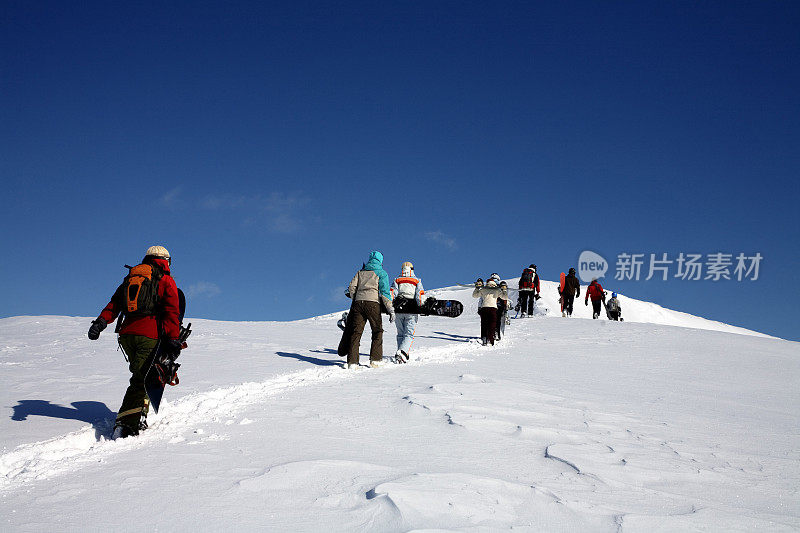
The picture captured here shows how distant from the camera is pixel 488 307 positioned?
14438 millimetres

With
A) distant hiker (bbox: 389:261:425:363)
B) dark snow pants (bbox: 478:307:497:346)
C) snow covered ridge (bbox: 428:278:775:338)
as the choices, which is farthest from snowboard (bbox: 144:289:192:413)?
snow covered ridge (bbox: 428:278:775:338)

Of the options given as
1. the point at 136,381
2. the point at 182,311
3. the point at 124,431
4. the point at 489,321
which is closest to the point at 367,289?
the point at 182,311

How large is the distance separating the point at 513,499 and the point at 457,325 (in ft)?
55.3

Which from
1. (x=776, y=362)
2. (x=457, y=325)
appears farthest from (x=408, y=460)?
(x=457, y=325)

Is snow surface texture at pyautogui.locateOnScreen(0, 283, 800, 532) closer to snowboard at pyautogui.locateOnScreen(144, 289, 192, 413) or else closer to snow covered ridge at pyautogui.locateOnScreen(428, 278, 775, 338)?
snowboard at pyautogui.locateOnScreen(144, 289, 192, 413)

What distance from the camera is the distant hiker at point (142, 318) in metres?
5.61

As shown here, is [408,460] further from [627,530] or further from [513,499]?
[627,530]

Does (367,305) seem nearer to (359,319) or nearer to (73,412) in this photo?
(359,319)

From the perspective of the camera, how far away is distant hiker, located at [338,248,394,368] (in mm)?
10062

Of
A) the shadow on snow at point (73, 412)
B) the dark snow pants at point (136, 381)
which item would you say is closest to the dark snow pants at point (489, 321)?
the shadow on snow at point (73, 412)

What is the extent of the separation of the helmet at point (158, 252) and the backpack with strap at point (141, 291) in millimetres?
178

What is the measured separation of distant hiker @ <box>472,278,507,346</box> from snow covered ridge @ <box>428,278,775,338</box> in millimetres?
41033

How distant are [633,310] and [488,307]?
56.5 meters

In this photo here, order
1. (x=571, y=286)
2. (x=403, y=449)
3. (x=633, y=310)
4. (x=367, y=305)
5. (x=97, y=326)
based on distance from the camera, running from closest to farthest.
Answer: (x=403, y=449) → (x=97, y=326) → (x=367, y=305) → (x=571, y=286) → (x=633, y=310)
